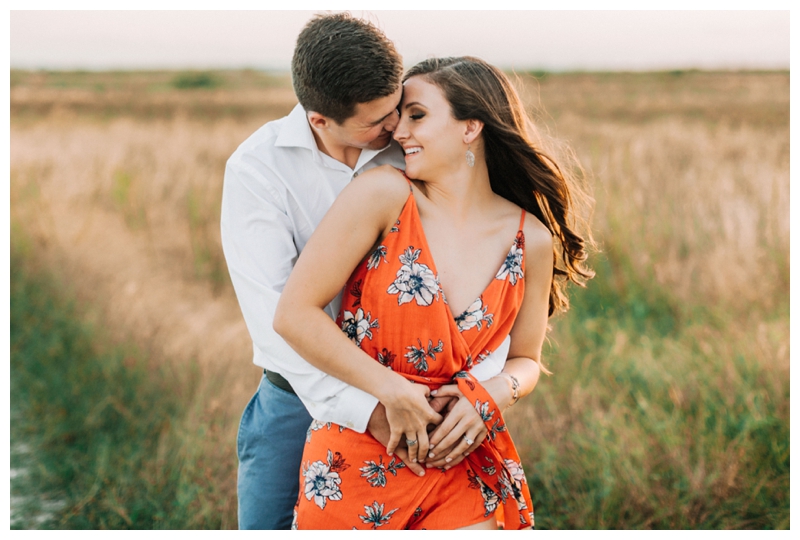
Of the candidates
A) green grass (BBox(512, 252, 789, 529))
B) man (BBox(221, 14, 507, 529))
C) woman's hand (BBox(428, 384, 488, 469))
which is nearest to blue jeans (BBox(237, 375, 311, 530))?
man (BBox(221, 14, 507, 529))

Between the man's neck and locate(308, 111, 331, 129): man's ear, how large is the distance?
5 centimetres

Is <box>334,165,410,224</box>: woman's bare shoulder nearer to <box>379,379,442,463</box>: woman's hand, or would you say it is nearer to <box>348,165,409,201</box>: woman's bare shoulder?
<box>348,165,409,201</box>: woman's bare shoulder

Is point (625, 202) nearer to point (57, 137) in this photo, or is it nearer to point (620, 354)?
point (620, 354)

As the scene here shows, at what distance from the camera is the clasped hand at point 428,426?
5.99 feet

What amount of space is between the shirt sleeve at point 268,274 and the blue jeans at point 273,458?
32cm

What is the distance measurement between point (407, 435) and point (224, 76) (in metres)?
19.8

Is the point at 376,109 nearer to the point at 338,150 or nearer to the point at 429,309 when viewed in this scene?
the point at 338,150

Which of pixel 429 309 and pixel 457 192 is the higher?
pixel 457 192

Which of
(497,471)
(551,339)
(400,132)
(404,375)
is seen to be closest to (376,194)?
(400,132)

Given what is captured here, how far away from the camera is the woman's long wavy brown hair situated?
2.01 m

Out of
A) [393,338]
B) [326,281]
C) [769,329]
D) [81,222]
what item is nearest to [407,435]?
[393,338]

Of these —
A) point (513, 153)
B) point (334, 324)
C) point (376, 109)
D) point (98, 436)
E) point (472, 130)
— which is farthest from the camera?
point (98, 436)

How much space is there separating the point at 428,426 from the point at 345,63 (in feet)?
3.48

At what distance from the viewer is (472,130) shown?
2.05 metres
